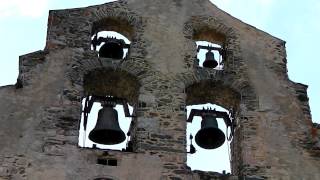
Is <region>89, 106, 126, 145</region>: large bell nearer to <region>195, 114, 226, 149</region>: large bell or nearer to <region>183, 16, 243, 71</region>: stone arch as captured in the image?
<region>195, 114, 226, 149</region>: large bell

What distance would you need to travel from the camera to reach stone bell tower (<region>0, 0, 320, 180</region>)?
12008 mm

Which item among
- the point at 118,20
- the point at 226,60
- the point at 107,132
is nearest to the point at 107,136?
the point at 107,132

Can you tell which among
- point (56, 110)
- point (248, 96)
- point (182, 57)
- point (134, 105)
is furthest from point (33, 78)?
point (248, 96)

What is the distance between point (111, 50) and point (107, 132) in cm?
204

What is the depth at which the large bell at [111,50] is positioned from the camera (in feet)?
46.1

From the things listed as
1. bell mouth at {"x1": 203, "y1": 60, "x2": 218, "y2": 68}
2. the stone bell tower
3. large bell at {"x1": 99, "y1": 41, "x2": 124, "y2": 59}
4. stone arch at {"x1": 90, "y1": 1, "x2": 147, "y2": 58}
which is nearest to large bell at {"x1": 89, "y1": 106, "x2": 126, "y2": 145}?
the stone bell tower

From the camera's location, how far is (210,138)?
13.1 m

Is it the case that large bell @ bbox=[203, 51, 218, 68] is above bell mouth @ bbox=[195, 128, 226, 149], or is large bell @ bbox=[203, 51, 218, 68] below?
above

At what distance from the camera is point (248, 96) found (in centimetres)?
1359

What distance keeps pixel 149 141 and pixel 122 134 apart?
43 cm

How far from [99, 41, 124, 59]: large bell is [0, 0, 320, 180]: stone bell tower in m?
0.09

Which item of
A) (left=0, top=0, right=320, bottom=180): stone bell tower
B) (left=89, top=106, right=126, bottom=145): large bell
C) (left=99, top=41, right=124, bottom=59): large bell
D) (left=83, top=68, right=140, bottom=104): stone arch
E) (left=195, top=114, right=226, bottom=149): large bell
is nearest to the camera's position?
(left=0, top=0, right=320, bottom=180): stone bell tower

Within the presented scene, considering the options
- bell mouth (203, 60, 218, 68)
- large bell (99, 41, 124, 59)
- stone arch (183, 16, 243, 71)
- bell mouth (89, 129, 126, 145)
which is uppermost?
stone arch (183, 16, 243, 71)

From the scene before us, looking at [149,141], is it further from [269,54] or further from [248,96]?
[269,54]
